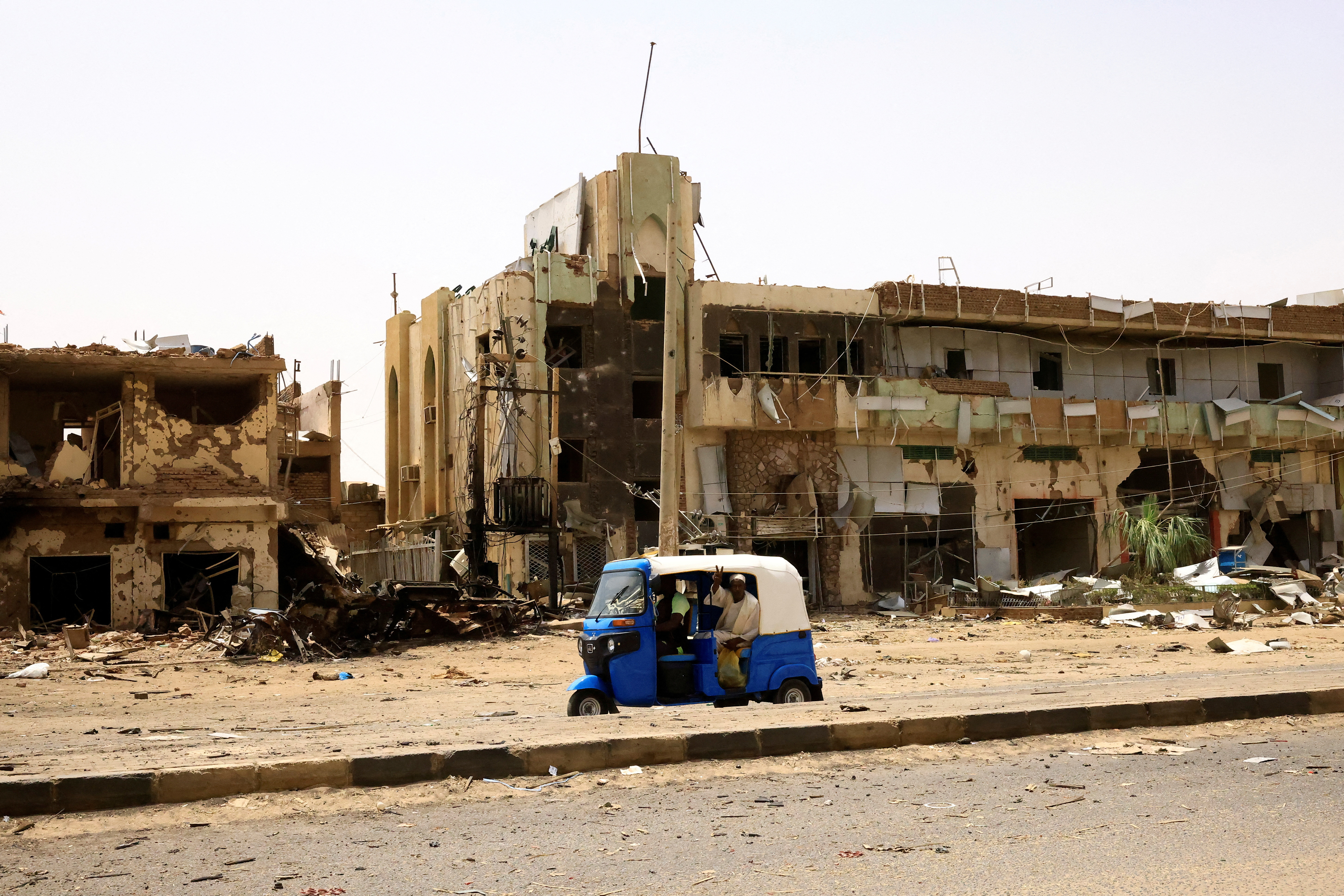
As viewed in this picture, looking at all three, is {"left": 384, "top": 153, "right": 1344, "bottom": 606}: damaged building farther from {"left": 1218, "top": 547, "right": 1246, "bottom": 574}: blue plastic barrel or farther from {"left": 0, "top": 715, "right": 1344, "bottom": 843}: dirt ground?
{"left": 0, "top": 715, "right": 1344, "bottom": 843}: dirt ground

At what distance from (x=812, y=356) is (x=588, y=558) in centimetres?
854

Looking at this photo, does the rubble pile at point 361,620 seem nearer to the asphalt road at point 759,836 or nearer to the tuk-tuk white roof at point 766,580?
the tuk-tuk white roof at point 766,580

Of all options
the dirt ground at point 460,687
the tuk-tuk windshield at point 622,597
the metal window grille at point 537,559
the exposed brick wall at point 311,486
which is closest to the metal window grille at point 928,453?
the dirt ground at point 460,687

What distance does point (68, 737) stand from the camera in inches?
425

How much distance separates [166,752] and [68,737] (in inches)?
119

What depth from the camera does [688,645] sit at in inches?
456

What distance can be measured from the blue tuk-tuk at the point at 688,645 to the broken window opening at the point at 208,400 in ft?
57.1

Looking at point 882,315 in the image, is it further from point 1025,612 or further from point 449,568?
point 449,568

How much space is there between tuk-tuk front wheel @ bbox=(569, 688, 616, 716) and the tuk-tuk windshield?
70 centimetres

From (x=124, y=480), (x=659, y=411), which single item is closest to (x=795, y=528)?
(x=659, y=411)

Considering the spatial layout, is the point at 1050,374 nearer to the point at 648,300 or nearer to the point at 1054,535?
the point at 1054,535

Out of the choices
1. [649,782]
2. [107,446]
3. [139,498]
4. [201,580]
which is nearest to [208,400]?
[107,446]

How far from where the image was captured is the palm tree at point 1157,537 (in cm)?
3312

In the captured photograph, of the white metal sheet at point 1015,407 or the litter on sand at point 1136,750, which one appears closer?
the litter on sand at point 1136,750
